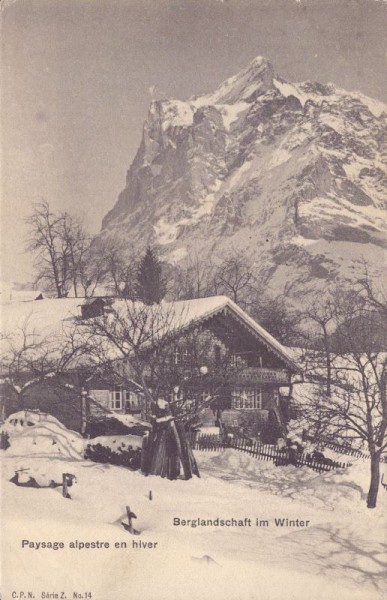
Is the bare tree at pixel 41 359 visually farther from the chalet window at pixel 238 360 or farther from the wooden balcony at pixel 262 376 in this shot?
the wooden balcony at pixel 262 376

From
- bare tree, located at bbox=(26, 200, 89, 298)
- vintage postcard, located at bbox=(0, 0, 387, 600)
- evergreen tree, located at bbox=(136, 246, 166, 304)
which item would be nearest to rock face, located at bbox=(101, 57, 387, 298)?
vintage postcard, located at bbox=(0, 0, 387, 600)

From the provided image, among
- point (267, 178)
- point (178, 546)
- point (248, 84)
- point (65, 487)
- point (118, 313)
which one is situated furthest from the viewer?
point (267, 178)

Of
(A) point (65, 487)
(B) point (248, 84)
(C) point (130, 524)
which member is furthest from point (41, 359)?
(B) point (248, 84)

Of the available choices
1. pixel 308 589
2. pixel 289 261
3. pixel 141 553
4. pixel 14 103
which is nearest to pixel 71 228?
pixel 14 103

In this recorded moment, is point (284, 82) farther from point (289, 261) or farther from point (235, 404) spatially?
point (289, 261)

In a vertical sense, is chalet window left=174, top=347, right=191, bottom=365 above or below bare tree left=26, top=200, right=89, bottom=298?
below

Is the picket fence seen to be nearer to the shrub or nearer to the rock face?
the shrub

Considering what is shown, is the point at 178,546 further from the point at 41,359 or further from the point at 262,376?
the point at 262,376
